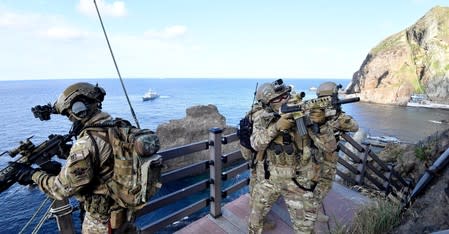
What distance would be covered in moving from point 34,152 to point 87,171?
0.55m

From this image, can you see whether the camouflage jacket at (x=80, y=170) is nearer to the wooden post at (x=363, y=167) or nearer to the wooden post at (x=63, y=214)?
the wooden post at (x=63, y=214)

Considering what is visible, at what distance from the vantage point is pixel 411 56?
76938mm

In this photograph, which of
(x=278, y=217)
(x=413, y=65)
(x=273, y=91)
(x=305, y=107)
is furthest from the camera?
(x=413, y=65)

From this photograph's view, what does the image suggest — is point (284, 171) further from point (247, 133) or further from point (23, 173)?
point (23, 173)

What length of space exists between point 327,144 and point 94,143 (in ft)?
9.38

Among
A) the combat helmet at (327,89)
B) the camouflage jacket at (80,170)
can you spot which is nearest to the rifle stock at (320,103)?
the combat helmet at (327,89)

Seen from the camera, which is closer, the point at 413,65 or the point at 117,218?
the point at 117,218

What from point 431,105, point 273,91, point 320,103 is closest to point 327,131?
point 320,103

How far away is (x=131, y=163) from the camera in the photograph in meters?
2.38

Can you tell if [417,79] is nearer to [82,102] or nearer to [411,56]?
[411,56]

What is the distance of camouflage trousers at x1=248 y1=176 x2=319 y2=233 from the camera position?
340 centimetres

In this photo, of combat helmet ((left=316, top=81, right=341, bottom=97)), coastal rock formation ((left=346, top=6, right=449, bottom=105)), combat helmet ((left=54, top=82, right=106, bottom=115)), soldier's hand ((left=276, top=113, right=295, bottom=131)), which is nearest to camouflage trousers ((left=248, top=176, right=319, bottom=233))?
soldier's hand ((left=276, top=113, right=295, bottom=131))

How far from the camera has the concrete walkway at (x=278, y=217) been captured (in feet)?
14.1

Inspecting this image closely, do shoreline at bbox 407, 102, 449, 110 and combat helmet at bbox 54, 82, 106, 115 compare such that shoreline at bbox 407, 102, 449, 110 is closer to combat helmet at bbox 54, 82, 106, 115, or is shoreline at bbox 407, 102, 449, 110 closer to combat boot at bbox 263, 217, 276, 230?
combat boot at bbox 263, 217, 276, 230
